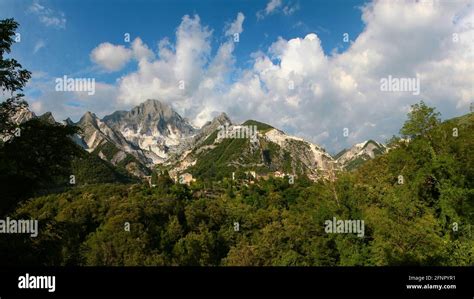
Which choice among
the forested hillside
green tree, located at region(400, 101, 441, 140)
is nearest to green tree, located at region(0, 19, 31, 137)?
the forested hillside

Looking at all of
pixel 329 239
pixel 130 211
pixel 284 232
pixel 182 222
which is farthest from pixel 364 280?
pixel 182 222

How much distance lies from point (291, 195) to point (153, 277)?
141 metres

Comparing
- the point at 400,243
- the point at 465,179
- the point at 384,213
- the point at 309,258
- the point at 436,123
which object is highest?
the point at 436,123

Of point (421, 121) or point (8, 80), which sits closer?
point (8, 80)

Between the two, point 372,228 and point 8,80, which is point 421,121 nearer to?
point 372,228

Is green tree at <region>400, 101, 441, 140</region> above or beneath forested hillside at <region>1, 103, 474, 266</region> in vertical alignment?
above

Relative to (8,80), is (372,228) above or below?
below

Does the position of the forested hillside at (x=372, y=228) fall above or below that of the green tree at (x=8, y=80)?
below

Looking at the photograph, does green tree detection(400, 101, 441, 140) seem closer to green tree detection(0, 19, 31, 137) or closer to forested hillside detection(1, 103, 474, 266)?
forested hillside detection(1, 103, 474, 266)

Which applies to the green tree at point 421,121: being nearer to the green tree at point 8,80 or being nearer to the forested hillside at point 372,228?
the forested hillside at point 372,228

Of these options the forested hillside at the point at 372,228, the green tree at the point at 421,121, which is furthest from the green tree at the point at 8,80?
the green tree at the point at 421,121

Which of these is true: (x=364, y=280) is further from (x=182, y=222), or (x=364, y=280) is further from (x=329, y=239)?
(x=182, y=222)

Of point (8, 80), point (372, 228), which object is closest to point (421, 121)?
point (372, 228)

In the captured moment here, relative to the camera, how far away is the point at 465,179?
38.6 meters
